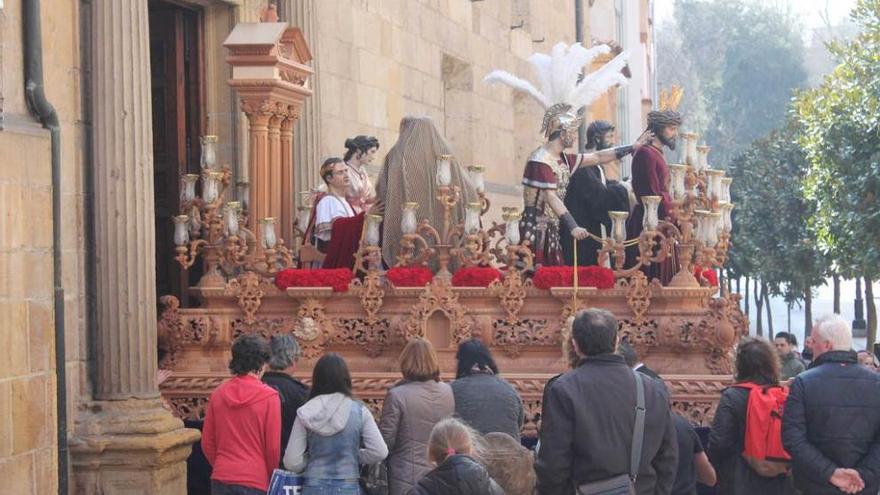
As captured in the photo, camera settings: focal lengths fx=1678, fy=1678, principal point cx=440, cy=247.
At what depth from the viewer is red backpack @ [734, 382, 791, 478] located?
788cm

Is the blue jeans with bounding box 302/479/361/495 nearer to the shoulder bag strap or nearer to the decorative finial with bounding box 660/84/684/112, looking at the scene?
the shoulder bag strap

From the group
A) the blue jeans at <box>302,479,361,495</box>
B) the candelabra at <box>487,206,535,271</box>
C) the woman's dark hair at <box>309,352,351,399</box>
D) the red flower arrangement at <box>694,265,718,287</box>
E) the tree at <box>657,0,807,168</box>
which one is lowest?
the blue jeans at <box>302,479,361,495</box>

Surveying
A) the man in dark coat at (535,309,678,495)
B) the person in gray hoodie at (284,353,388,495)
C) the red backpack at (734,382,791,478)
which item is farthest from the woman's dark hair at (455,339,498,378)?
the man in dark coat at (535,309,678,495)

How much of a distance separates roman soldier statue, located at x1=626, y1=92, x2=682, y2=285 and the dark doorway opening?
386cm

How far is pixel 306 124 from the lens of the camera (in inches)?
547

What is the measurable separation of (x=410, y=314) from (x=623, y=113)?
25891 mm

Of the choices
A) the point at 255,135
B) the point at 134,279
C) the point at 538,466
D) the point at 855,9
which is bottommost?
the point at 538,466

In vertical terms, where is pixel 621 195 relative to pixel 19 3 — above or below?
below

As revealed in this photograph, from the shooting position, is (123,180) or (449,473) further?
(123,180)

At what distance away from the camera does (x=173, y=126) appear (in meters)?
13.5

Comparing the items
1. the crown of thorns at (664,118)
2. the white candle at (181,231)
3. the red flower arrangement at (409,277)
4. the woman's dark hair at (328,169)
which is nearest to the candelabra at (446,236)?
the red flower arrangement at (409,277)

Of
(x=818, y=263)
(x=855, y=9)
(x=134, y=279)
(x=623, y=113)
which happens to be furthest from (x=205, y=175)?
(x=623, y=113)

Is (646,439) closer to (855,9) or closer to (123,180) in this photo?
(123,180)

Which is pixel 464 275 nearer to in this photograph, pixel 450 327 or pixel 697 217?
pixel 450 327
